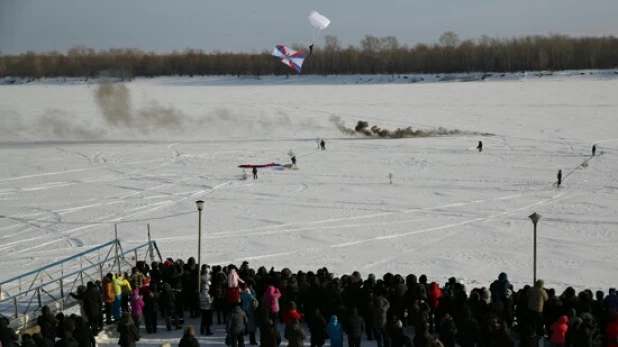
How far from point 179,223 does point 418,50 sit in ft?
349

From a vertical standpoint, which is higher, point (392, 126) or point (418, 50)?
point (418, 50)

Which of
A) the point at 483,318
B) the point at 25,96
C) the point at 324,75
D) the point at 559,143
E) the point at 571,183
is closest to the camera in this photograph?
the point at 483,318

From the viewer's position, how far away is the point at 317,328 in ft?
29.7

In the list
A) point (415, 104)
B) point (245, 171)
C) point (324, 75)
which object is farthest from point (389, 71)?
point (245, 171)

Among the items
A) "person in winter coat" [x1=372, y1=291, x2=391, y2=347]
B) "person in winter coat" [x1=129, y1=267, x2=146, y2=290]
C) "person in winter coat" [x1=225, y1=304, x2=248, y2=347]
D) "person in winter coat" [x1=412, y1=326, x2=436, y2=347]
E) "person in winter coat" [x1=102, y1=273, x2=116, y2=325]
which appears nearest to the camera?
"person in winter coat" [x1=412, y1=326, x2=436, y2=347]

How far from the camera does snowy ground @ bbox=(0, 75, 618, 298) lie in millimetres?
16062

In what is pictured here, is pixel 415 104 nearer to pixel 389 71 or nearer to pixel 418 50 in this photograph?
pixel 389 71

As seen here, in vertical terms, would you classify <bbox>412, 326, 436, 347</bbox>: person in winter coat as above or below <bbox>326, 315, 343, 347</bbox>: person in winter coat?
above

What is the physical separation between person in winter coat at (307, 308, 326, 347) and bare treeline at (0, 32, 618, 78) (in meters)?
95.6

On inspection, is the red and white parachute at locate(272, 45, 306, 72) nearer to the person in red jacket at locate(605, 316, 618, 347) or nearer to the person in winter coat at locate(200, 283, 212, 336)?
the person in winter coat at locate(200, 283, 212, 336)

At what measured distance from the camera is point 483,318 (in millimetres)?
8711

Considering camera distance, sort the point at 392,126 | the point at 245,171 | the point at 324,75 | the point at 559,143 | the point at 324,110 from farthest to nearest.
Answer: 1. the point at 324,75
2. the point at 324,110
3. the point at 392,126
4. the point at 559,143
5. the point at 245,171

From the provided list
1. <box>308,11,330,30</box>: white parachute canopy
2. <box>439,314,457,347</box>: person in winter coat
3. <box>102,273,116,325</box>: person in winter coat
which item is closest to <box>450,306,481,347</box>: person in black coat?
<box>439,314,457,347</box>: person in winter coat

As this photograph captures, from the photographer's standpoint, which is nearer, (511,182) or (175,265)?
(175,265)
